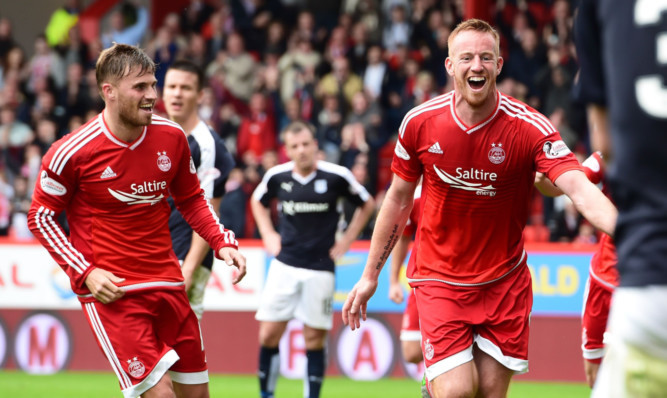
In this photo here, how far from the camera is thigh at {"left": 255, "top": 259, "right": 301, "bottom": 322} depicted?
28.1 ft

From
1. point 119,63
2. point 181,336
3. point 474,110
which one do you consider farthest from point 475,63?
point 181,336

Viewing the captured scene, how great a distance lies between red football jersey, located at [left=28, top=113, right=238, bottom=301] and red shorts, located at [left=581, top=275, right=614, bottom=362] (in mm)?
2508

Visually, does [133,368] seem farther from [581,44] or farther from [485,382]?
[581,44]

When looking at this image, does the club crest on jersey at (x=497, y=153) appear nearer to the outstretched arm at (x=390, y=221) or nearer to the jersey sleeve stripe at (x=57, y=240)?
the outstretched arm at (x=390, y=221)

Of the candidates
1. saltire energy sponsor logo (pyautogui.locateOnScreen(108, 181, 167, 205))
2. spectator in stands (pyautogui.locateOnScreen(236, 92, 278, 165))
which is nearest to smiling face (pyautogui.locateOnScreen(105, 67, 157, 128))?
saltire energy sponsor logo (pyautogui.locateOnScreen(108, 181, 167, 205))

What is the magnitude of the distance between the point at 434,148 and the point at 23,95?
12883 millimetres

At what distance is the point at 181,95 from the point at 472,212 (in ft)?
8.88

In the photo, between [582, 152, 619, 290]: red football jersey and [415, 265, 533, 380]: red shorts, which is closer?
[415, 265, 533, 380]: red shorts

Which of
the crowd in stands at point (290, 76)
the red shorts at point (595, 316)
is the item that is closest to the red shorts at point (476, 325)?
the red shorts at point (595, 316)

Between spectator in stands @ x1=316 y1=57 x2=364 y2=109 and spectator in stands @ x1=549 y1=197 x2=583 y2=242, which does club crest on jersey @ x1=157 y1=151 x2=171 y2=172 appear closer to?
spectator in stands @ x1=549 y1=197 x2=583 y2=242

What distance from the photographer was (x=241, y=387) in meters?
10.2

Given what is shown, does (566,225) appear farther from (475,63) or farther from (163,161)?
(163,161)

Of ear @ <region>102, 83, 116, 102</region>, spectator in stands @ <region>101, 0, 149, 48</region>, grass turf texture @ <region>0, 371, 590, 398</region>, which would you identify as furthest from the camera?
spectator in stands @ <region>101, 0, 149, 48</region>

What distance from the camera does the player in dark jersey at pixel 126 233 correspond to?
17.6 ft
